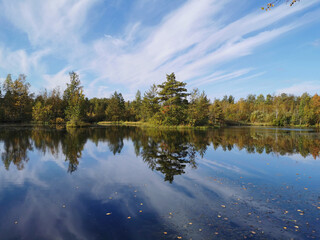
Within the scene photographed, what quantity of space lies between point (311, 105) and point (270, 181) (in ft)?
265

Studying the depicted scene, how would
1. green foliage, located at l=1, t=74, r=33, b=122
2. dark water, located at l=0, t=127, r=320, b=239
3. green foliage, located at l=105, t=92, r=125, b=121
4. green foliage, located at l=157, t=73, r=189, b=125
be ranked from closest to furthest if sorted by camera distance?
1. dark water, located at l=0, t=127, r=320, b=239
2. green foliage, located at l=157, t=73, r=189, b=125
3. green foliage, located at l=1, t=74, r=33, b=122
4. green foliage, located at l=105, t=92, r=125, b=121

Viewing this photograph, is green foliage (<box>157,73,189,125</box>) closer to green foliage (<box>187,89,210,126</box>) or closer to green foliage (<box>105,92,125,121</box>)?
green foliage (<box>187,89,210,126</box>)

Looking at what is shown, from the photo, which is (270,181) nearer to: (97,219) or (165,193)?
(165,193)

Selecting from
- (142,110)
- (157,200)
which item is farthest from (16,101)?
(157,200)

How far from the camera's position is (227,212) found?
18.9 ft

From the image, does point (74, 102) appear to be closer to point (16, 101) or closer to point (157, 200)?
point (16, 101)

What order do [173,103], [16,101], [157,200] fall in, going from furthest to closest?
1. [16,101]
2. [173,103]
3. [157,200]

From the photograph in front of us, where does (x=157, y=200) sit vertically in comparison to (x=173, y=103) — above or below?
below

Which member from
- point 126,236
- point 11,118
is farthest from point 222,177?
point 11,118

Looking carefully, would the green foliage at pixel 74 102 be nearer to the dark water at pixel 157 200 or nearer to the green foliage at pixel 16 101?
the green foliage at pixel 16 101

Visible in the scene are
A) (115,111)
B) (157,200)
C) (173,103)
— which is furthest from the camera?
(115,111)

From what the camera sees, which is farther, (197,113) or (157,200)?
(197,113)

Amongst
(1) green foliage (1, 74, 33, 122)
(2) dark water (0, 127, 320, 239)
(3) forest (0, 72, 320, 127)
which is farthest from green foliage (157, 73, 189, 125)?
(1) green foliage (1, 74, 33, 122)

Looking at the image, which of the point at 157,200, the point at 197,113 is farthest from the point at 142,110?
the point at 157,200
